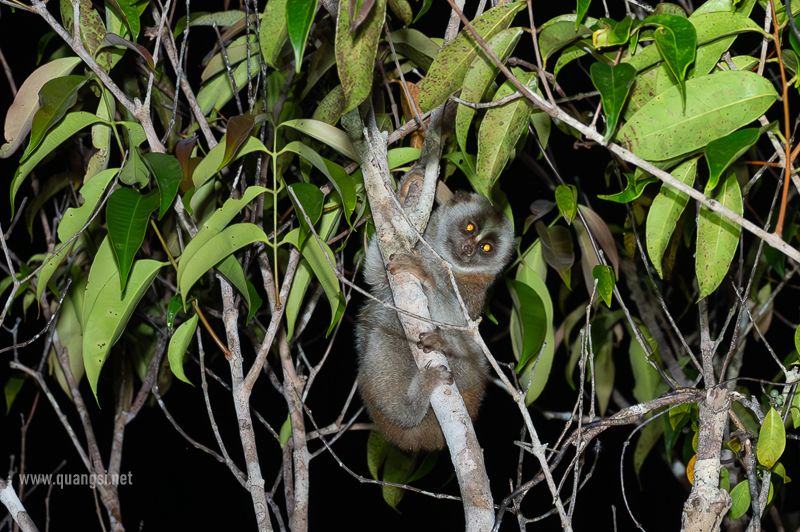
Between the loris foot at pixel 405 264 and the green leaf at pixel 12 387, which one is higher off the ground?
the loris foot at pixel 405 264

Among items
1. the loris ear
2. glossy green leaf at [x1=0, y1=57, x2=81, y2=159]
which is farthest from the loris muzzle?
glossy green leaf at [x1=0, y1=57, x2=81, y2=159]

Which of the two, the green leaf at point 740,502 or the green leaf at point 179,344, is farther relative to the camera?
the green leaf at point 179,344

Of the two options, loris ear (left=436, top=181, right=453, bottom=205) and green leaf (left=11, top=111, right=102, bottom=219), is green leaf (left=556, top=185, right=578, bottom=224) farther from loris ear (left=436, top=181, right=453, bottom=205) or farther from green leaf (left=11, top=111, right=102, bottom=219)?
green leaf (left=11, top=111, right=102, bottom=219)

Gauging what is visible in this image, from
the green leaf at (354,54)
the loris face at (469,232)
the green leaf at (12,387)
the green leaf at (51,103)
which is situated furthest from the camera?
the loris face at (469,232)

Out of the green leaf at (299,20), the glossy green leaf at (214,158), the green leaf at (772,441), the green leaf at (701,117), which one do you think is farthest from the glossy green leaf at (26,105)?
the green leaf at (772,441)

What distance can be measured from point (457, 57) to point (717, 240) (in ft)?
2.26

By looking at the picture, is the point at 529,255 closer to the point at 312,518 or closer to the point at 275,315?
the point at 275,315

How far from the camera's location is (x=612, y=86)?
1183 millimetres

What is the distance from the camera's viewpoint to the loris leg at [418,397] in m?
1.68

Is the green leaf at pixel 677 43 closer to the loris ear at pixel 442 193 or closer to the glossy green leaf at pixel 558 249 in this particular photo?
the glossy green leaf at pixel 558 249

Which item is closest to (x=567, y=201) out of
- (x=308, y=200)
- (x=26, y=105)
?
(x=308, y=200)

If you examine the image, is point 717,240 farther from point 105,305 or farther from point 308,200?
point 105,305

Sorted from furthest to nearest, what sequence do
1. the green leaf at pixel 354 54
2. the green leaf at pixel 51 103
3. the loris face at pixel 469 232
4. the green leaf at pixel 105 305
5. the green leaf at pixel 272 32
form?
the loris face at pixel 469 232 → the green leaf at pixel 105 305 → the green leaf at pixel 51 103 → the green leaf at pixel 272 32 → the green leaf at pixel 354 54

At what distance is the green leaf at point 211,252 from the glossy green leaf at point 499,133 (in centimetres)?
62
